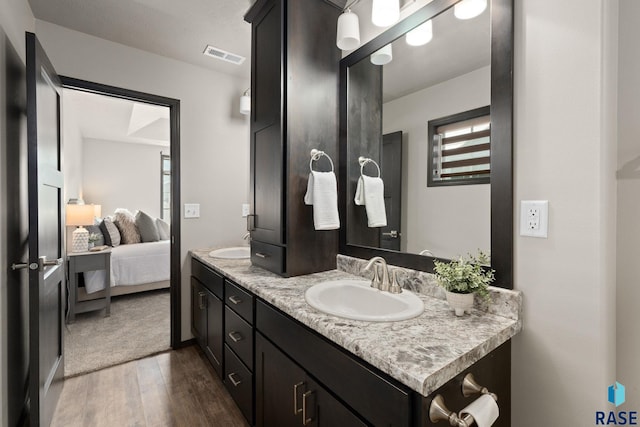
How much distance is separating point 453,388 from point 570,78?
97 cm

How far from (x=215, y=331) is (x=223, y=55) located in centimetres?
216

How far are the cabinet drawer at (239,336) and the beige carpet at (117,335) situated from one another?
1153 millimetres

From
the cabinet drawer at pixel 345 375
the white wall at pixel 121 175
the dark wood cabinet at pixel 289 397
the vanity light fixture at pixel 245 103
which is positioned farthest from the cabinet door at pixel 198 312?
the white wall at pixel 121 175

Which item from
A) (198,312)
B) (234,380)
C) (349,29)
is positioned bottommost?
(234,380)

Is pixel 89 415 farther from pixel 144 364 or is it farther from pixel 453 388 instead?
pixel 453 388

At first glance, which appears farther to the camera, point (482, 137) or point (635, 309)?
point (482, 137)

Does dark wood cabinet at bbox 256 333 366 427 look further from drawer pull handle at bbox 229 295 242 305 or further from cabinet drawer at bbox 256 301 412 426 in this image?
drawer pull handle at bbox 229 295 242 305

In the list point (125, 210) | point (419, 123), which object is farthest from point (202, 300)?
point (125, 210)

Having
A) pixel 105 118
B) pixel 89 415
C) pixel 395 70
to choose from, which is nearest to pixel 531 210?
pixel 395 70

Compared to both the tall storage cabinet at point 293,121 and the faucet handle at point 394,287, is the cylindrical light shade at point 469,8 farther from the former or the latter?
the faucet handle at point 394,287

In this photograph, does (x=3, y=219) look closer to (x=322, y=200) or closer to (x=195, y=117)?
(x=322, y=200)

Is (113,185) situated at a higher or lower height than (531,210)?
higher

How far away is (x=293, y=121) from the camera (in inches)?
64.1

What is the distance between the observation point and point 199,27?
6.95ft
